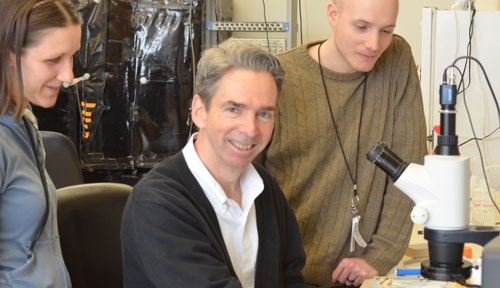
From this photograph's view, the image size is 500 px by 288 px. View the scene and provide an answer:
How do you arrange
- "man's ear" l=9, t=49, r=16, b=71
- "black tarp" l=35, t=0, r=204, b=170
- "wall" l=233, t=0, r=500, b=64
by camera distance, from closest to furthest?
"man's ear" l=9, t=49, r=16, b=71 → "black tarp" l=35, t=0, r=204, b=170 → "wall" l=233, t=0, r=500, b=64

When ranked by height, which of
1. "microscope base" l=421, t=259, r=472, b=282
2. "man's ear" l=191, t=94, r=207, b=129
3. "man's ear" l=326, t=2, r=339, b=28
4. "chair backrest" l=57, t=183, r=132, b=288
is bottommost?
"chair backrest" l=57, t=183, r=132, b=288

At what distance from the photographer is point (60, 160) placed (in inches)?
101

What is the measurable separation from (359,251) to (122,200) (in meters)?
0.62

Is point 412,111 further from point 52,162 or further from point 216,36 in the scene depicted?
point 216,36

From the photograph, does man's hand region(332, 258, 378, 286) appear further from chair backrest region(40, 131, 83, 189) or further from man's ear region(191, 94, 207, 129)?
chair backrest region(40, 131, 83, 189)

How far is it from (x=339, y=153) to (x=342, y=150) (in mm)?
11

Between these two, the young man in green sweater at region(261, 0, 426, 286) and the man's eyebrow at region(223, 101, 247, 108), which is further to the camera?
the young man in green sweater at region(261, 0, 426, 286)

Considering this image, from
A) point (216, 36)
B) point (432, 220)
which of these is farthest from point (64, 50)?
point (216, 36)

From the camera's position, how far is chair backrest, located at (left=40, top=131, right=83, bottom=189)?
8.37ft

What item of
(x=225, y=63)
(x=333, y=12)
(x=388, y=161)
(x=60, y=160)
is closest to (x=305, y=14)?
(x=60, y=160)

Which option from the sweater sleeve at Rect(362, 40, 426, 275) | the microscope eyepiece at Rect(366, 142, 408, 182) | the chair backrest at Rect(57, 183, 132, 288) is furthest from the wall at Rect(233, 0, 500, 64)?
the microscope eyepiece at Rect(366, 142, 408, 182)

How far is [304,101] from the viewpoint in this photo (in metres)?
1.74

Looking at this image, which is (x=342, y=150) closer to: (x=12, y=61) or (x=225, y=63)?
(x=225, y=63)

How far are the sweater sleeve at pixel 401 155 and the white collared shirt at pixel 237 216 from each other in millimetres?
360
